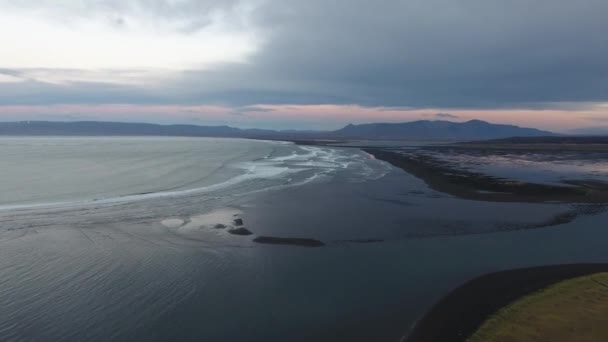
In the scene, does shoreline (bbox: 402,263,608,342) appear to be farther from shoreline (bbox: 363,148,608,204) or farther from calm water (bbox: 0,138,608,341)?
shoreline (bbox: 363,148,608,204)

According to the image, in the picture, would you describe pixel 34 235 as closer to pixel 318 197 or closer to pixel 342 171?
pixel 318 197

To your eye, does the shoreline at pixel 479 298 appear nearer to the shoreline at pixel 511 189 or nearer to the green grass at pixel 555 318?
the green grass at pixel 555 318

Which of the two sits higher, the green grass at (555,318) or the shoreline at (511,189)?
the shoreline at (511,189)

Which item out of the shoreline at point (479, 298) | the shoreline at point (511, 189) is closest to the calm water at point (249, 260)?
the shoreline at point (479, 298)

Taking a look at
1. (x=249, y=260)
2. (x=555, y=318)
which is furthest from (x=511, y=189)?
(x=249, y=260)

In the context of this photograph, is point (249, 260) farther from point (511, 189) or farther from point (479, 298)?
point (511, 189)

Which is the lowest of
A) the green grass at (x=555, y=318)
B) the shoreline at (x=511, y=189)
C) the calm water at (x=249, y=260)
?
the calm water at (x=249, y=260)
